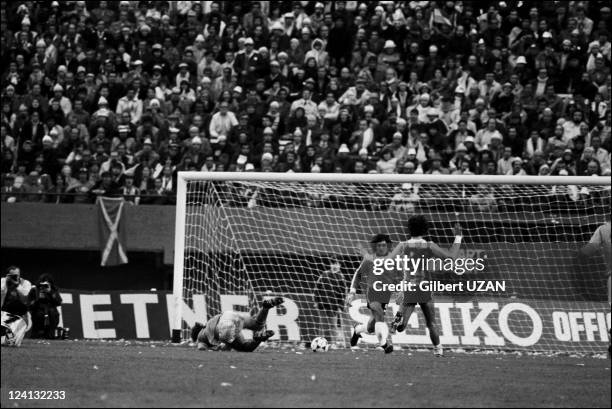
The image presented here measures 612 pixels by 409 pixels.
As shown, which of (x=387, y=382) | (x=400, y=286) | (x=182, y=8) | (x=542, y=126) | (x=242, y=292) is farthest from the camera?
(x=182, y=8)

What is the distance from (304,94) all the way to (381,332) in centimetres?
856

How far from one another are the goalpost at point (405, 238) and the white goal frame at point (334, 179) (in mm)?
20

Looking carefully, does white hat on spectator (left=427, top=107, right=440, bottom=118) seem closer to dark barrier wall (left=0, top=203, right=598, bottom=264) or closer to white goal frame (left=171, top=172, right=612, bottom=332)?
dark barrier wall (left=0, top=203, right=598, bottom=264)

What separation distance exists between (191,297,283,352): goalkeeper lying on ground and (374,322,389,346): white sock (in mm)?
1369

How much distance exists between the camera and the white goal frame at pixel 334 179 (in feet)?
54.1

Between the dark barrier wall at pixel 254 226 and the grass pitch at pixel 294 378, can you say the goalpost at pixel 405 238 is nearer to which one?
the dark barrier wall at pixel 254 226

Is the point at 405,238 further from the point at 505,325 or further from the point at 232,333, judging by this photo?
the point at 232,333

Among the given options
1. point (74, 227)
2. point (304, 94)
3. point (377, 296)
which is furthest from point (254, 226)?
point (377, 296)

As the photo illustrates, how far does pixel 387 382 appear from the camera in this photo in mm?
11656

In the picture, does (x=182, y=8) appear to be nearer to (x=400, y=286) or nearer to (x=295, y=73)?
(x=295, y=73)

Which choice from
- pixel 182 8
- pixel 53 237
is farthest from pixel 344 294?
pixel 182 8

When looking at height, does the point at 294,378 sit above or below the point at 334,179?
below

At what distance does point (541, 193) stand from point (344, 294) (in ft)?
12.4

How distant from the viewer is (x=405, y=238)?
66.8 feet
